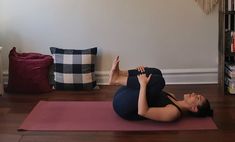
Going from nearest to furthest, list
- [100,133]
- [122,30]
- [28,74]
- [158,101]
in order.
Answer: [100,133], [158,101], [28,74], [122,30]

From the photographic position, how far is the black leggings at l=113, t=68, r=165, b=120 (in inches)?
106

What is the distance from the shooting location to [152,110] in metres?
2.63

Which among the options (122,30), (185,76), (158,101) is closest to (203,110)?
(158,101)

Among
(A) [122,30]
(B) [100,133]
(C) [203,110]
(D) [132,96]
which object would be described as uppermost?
(A) [122,30]

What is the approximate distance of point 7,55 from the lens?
3.71 m

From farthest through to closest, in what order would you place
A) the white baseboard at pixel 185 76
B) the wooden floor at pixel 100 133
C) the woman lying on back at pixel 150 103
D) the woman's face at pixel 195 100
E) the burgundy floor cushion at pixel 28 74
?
1. the white baseboard at pixel 185 76
2. the burgundy floor cushion at pixel 28 74
3. the woman's face at pixel 195 100
4. the woman lying on back at pixel 150 103
5. the wooden floor at pixel 100 133

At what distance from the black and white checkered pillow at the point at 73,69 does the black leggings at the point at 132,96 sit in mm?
752

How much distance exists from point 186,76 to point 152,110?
3.84ft

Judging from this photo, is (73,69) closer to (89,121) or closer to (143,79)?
(89,121)

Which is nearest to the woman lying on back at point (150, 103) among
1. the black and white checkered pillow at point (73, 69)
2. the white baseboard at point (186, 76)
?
the black and white checkered pillow at point (73, 69)

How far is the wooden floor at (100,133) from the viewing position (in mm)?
2523

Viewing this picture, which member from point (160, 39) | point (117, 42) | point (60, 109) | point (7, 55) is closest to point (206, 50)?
point (160, 39)

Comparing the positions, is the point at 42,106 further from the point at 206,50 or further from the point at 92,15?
the point at 206,50

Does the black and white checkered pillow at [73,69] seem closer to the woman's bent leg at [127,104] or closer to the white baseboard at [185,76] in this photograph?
the white baseboard at [185,76]
